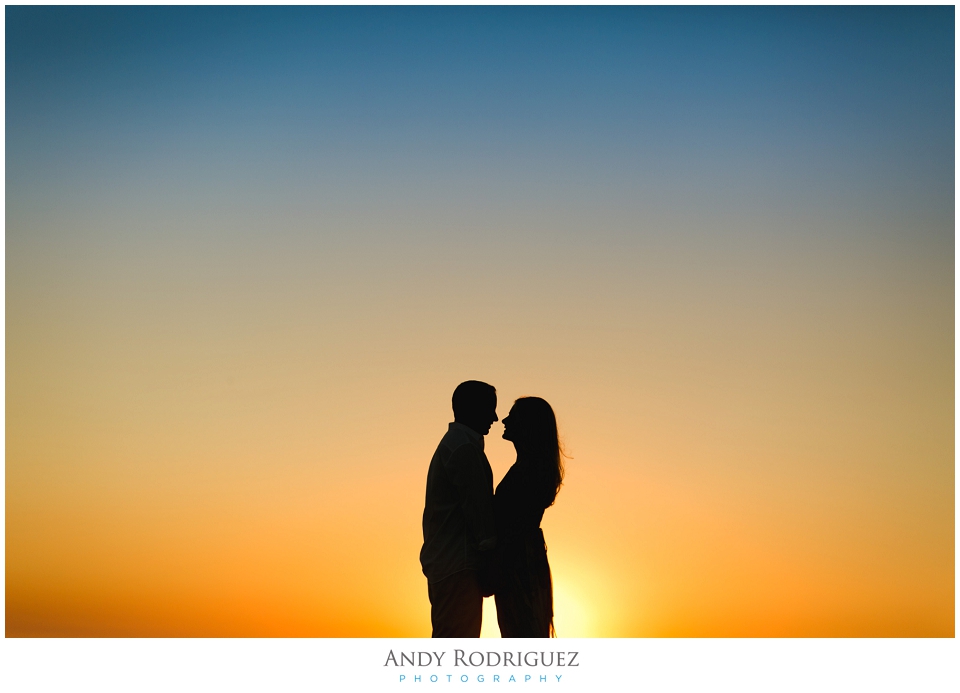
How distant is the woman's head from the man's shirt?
0.13 m

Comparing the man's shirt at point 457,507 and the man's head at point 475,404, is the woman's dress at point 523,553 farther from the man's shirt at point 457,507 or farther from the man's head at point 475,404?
the man's head at point 475,404

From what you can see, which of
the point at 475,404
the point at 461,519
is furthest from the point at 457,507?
the point at 475,404

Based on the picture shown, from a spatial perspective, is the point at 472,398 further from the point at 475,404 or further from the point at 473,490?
the point at 473,490

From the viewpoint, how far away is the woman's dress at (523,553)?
8.45 ft

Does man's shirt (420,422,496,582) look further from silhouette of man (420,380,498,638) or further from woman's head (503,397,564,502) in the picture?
woman's head (503,397,564,502)

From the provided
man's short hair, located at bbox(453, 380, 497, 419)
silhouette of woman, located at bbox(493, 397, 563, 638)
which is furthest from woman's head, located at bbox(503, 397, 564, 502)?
man's short hair, located at bbox(453, 380, 497, 419)

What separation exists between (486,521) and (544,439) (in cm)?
34

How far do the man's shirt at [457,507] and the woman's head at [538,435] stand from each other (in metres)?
0.13

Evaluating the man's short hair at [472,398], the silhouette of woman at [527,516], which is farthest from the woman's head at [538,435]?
the man's short hair at [472,398]
